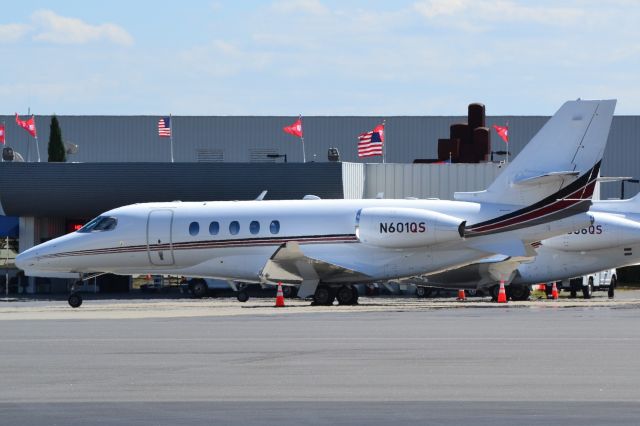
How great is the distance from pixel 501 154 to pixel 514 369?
50362 millimetres

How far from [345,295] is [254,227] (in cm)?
316

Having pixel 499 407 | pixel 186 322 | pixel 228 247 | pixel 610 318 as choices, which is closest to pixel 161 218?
pixel 228 247

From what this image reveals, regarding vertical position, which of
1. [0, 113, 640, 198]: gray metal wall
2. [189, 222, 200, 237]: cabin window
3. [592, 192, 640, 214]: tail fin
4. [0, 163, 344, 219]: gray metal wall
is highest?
[0, 113, 640, 198]: gray metal wall

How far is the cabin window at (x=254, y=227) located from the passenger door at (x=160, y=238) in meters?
2.32

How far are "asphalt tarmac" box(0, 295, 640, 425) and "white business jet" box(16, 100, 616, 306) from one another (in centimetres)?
805

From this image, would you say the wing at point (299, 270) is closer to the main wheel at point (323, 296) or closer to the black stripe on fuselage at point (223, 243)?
the main wheel at point (323, 296)

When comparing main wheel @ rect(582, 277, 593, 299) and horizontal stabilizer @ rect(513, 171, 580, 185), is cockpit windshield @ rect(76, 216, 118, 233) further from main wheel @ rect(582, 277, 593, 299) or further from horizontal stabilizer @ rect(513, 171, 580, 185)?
main wheel @ rect(582, 277, 593, 299)

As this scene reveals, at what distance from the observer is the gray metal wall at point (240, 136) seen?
240 ft

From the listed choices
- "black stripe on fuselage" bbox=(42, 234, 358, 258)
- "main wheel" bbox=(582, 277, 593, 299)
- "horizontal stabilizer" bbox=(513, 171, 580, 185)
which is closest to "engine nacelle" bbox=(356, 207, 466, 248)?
"black stripe on fuselage" bbox=(42, 234, 358, 258)

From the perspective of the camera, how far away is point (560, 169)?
34.0 meters

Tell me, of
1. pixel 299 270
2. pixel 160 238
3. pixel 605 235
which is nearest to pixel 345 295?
pixel 299 270

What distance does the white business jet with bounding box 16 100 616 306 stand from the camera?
33906 millimetres

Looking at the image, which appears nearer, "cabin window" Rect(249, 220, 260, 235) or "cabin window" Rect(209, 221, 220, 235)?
"cabin window" Rect(249, 220, 260, 235)

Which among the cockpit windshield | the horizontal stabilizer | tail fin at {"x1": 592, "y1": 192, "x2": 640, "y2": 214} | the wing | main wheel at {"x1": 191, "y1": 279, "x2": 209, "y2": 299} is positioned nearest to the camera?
the horizontal stabilizer
